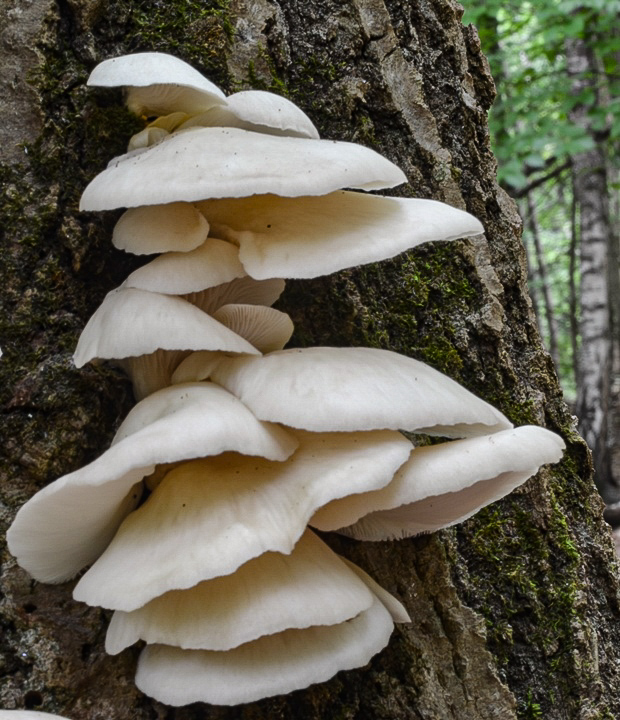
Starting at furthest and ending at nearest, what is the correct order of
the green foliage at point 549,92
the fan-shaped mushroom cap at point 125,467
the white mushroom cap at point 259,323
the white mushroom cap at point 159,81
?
the green foliage at point 549,92 < the white mushroom cap at point 259,323 < the white mushroom cap at point 159,81 < the fan-shaped mushroom cap at point 125,467

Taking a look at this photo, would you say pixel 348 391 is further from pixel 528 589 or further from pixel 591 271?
pixel 591 271

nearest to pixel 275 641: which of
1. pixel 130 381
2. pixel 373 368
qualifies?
pixel 373 368

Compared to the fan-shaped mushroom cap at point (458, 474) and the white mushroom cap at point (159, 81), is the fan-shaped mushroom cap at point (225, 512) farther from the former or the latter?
the white mushroom cap at point (159, 81)

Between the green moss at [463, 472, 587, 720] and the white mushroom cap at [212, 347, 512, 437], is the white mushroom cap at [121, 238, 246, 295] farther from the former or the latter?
the green moss at [463, 472, 587, 720]

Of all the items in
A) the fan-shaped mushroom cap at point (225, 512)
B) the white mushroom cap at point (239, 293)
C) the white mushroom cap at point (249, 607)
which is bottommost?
the white mushroom cap at point (249, 607)

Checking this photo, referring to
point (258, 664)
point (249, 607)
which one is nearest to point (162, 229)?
point (249, 607)

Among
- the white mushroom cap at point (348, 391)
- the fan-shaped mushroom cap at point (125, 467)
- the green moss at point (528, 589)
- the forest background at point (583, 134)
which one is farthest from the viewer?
the forest background at point (583, 134)

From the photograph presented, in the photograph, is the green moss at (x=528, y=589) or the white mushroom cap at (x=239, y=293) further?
the green moss at (x=528, y=589)

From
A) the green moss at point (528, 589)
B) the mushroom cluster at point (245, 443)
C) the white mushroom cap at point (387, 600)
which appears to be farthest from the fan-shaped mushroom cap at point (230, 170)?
the green moss at point (528, 589)
